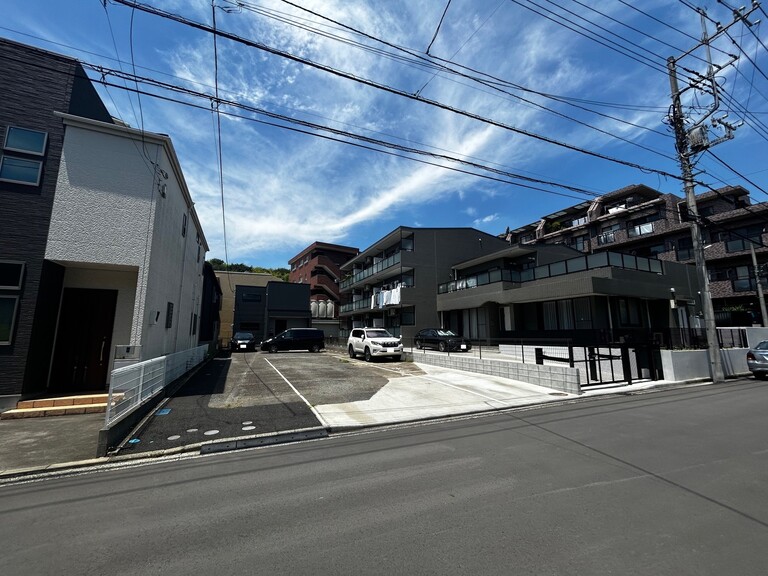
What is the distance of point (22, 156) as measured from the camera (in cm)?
838

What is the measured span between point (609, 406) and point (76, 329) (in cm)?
1414

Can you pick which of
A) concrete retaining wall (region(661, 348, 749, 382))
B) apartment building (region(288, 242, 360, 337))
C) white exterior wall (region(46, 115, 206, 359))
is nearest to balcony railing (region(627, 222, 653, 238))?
concrete retaining wall (region(661, 348, 749, 382))

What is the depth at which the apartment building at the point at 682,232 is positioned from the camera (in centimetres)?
2691

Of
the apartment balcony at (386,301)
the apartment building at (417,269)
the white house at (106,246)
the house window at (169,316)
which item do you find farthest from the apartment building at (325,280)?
the white house at (106,246)

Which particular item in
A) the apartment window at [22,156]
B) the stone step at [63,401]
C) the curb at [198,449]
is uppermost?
the apartment window at [22,156]

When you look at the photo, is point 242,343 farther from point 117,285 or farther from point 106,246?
point 106,246

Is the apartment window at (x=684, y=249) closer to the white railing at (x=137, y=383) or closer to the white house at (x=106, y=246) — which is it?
the white house at (x=106, y=246)

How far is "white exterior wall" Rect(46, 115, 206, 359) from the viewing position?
8555 millimetres

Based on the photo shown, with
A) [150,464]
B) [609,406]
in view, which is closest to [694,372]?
[609,406]

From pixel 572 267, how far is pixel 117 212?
20.0 meters

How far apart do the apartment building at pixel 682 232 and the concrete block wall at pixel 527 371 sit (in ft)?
53.5

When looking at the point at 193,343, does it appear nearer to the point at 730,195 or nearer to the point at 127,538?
the point at 127,538

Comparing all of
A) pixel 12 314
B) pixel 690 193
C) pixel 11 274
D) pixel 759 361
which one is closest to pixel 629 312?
pixel 759 361

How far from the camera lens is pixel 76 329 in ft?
30.4
